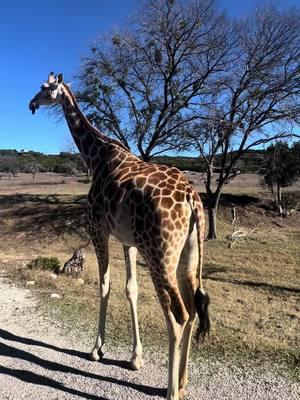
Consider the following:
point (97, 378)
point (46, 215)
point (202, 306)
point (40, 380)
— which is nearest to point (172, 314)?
point (202, 306)

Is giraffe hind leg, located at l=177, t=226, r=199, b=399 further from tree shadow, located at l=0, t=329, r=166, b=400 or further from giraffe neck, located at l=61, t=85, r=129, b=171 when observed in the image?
giraffe neck, located at l=61, t=85, r=129, b=171

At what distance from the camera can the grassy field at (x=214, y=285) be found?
6215 mm

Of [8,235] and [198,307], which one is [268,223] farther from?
[198,307]

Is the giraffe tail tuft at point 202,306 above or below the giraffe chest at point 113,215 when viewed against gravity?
below

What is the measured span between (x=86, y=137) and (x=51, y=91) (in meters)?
0.97

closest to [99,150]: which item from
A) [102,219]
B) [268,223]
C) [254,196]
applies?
A: [102,219]

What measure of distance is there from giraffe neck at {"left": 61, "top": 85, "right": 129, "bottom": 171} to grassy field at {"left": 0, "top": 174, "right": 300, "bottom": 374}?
247cm

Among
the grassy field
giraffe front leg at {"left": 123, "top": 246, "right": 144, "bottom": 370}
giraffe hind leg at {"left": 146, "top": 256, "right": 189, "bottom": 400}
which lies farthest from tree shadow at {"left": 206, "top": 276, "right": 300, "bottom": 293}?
giraffe hind leg at {"left": 146, "top": 256, "right": 189, "bottom": 400}

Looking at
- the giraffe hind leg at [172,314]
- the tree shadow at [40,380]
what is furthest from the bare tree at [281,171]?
the giraffe hind leg at [172,314]

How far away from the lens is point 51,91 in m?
6.47

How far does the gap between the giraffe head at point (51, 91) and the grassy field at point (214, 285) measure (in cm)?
326

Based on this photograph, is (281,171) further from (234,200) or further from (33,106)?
(33,106)

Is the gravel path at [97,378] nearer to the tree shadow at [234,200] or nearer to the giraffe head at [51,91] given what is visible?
the giraffe head at [51,91]

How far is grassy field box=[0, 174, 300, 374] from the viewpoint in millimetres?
6215
